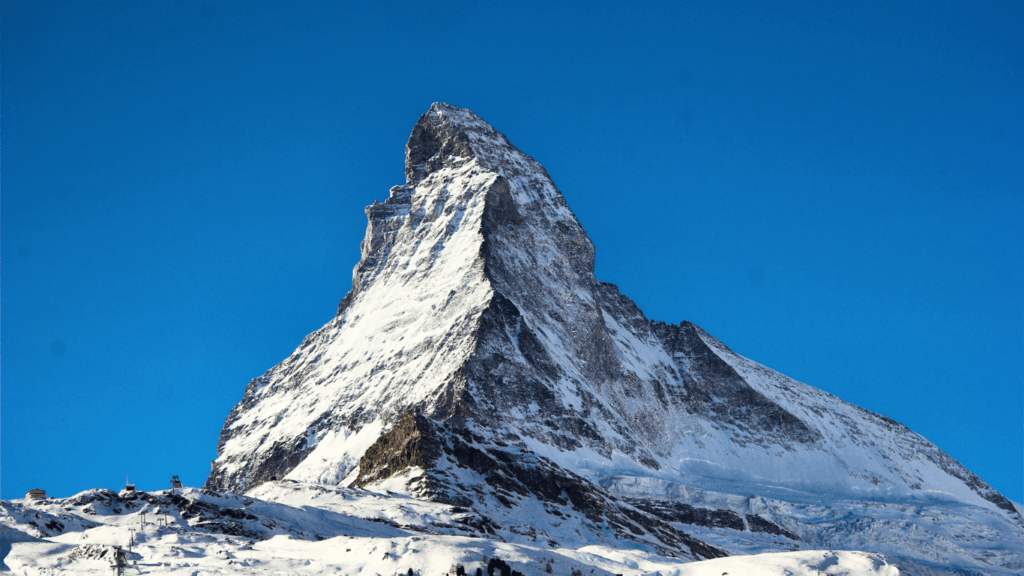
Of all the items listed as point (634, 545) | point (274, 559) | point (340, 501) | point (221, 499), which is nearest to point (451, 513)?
point (340, 501)

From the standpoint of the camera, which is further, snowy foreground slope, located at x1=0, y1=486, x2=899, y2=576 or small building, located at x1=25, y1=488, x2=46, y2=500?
small building, located at x1=25, y1=488, x2=46, y2=500

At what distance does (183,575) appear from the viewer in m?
73.2

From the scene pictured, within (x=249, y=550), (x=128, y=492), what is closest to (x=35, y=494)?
(x=128, y=492)

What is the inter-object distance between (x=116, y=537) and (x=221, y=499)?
19613 millimetres

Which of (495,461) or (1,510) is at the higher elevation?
(495,461)

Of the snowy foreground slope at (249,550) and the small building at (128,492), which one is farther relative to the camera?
the small building at (128,492)

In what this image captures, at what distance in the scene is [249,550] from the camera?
83625mm

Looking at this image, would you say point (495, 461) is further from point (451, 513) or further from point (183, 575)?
point (183, 575)

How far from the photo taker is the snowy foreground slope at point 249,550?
76.5 meters

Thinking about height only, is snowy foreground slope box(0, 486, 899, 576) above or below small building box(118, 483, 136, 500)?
below

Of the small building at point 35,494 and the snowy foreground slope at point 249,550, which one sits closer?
the snowy foreground slope at point 249,550

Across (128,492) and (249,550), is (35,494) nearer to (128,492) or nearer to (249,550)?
(128,492)

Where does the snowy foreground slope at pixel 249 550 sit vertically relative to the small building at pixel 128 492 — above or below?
below

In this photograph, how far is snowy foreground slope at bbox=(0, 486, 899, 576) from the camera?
251 feet
